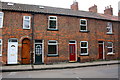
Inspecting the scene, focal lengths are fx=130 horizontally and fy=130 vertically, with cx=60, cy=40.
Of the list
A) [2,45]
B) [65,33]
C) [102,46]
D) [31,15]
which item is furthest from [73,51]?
[2,45]

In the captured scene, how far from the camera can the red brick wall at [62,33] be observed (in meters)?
14.6

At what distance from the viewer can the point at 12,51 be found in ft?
47.4

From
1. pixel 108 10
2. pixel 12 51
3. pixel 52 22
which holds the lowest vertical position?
pixel 12 51

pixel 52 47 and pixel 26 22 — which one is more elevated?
pixel 26 22

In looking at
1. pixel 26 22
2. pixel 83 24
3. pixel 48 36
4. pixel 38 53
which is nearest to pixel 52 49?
pixel 48 36

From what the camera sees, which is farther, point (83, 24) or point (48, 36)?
point (83, 24)

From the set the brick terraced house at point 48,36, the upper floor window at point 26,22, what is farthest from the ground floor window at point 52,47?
the upper floor window at point 26,22

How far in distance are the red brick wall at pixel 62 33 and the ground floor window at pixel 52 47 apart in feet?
1.28

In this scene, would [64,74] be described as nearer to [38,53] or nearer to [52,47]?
[38,53]

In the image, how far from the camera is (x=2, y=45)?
14.1 m

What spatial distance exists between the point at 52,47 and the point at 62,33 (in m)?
2.18

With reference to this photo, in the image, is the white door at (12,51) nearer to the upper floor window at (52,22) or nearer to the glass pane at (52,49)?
the glass pane at (52,49)

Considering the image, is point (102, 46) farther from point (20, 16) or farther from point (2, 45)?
point (2, 45)

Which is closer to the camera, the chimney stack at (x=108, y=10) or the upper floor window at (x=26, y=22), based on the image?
the upper floor window at (x=26, y=22)
